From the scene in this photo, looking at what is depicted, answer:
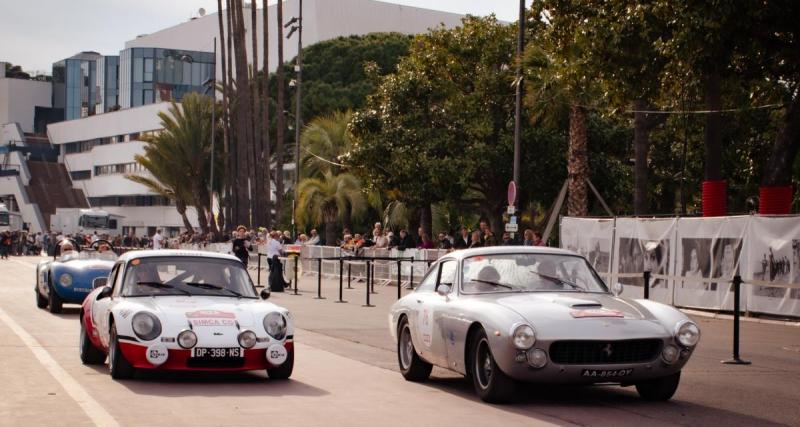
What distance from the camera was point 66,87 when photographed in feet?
458

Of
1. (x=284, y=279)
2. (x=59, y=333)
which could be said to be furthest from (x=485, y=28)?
(x=59, y=333)

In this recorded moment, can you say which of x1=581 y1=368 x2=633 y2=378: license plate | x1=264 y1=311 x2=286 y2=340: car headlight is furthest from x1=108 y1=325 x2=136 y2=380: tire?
x1=581 y1=368 x2=633 y2=378: license plate

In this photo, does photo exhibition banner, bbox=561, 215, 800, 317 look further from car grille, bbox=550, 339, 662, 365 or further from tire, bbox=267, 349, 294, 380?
car grille, bbox=550, 339, 662, 365

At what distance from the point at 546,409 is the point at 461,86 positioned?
36.1 meters

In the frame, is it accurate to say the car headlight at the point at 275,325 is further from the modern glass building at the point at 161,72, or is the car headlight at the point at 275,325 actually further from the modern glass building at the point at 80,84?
the modern glass building at the point at 80,84

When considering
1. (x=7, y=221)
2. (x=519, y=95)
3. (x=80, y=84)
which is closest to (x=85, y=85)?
(x=80, y=84)

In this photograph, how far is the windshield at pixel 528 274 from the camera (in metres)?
11.9

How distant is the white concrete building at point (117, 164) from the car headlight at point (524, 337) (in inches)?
3812

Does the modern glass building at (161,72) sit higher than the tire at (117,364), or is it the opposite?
the modern glass building at (161,72)

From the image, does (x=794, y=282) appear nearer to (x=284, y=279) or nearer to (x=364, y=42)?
(x=284, y=279)

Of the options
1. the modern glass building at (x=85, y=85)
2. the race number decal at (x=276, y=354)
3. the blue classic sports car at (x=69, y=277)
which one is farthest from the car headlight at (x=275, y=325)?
the modern glass building at (x=85, y=85)

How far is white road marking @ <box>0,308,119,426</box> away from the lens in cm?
955

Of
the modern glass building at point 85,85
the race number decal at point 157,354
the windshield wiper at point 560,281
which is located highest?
the modern glass building at point 85,85

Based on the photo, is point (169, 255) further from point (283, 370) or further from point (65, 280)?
point (65, 280)
